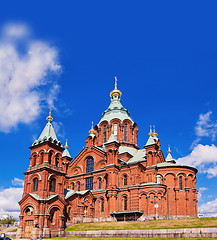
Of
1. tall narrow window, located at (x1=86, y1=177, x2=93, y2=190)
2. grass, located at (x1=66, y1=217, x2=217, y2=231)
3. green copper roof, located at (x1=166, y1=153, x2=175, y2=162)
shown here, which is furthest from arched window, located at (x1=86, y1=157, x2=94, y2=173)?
grass, located at (x1=66, y1=217, x2=217, y2=231)

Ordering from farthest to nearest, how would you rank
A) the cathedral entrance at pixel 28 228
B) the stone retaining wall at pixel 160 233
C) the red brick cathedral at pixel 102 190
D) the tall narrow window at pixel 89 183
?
1. the tall narrow window at pixel 89 183
2. the red brick cathedral at pixel 102 190
3. the cathedral entrance at pixel 28 228
4. the stone retaining wall at pixel 160 233

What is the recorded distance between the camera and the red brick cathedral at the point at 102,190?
3281 centimetres

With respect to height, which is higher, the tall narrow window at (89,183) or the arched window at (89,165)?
the arched window at (89,165)

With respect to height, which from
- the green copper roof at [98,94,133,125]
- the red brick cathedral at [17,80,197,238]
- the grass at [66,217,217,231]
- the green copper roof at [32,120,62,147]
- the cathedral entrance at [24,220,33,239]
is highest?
the green copper roof at [98,94,133,125]

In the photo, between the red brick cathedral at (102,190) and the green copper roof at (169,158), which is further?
the green copper roof at (169,158)

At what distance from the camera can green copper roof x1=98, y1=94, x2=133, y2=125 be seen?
53.3 metres

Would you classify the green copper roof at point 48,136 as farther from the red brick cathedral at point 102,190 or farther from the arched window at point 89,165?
the arched window at point 89,165

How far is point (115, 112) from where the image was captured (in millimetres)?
54469

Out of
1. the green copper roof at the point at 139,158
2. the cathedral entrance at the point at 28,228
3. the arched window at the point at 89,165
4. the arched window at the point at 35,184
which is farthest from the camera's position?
the arched window at the point at 89,165

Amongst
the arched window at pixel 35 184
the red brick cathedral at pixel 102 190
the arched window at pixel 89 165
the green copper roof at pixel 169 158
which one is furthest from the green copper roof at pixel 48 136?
the green copper roof at pixel 169 158

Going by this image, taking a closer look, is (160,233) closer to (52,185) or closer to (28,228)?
(52,185)

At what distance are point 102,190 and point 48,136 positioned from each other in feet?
41.7

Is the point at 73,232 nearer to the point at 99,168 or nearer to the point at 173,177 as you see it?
the point at 99,168

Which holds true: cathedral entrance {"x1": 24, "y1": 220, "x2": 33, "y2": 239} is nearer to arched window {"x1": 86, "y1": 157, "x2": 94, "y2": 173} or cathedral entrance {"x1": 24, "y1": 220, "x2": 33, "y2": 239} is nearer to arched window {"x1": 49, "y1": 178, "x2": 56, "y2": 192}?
arched window {"x1": 49, "y1": 178, "x2": 56, "y2": 192}
